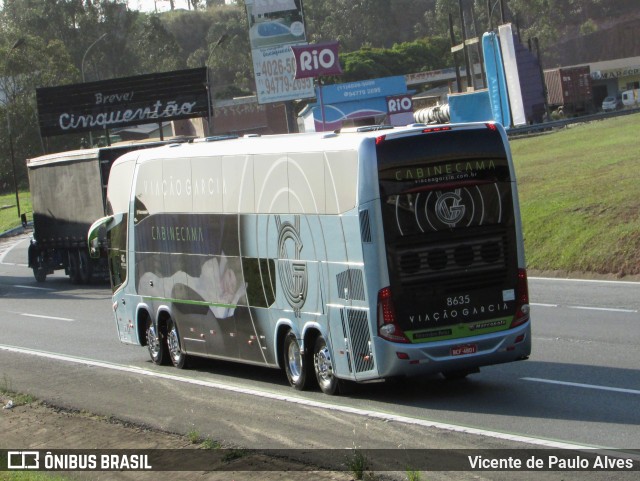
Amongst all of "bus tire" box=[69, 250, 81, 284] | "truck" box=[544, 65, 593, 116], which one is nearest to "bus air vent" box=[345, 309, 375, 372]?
"bus tire" box=[69, 250, 81, 284]

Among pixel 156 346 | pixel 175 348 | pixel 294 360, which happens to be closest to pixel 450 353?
pixel 294 360

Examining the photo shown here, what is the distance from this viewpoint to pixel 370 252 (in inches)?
484

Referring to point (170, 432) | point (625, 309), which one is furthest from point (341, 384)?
point (625, 309)

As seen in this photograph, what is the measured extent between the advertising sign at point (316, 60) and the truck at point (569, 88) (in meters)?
25.4

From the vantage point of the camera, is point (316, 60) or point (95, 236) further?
point (316, 60)

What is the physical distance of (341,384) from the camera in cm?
1348

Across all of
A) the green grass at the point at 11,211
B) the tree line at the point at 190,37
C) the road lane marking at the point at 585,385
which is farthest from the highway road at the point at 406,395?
the tree line at the point at 190,37

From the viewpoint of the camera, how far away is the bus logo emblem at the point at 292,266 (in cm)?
1375

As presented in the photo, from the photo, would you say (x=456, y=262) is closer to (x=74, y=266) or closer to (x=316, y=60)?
(x=74, y=266)

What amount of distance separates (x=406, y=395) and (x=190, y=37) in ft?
596

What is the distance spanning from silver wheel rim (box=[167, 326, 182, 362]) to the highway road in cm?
25

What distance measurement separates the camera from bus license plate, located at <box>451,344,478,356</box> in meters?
12.5

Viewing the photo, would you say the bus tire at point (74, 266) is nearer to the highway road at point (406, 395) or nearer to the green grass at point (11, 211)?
the highway road at point (406, 395)

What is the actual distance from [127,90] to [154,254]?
27.1 meters
